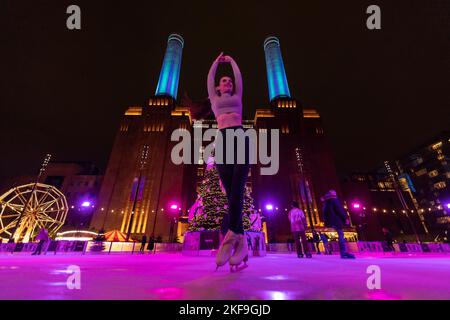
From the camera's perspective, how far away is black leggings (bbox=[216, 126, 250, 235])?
2451 millimetres

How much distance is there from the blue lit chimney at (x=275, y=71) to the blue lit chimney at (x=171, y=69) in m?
21.8

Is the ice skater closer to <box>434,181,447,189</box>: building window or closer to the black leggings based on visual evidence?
the black leggings

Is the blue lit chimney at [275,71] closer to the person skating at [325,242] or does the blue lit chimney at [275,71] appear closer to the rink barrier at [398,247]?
the rink barrier at [398,247]

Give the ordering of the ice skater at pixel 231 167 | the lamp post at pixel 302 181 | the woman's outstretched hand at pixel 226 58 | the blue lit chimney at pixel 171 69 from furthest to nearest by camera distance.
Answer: the blue lit chimney at pixel 171 69 < the lamp post at pixel 302 181 < the woman's outstretched hand at pixel 226 58 < the ice skater at pixel 231 167

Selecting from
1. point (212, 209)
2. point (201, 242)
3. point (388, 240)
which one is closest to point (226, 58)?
point (201, 242)

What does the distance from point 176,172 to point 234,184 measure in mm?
39562

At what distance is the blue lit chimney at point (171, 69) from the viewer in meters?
49.9

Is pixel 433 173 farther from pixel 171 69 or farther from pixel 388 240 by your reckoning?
pixel 171 69

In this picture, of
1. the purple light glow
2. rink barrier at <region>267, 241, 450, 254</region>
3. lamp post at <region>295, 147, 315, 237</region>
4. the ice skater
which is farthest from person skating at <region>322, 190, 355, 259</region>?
the purple light glow

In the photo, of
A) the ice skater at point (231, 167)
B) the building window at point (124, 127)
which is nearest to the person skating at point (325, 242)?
the ice skater at point (231, 167)

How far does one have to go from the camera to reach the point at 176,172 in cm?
4106
